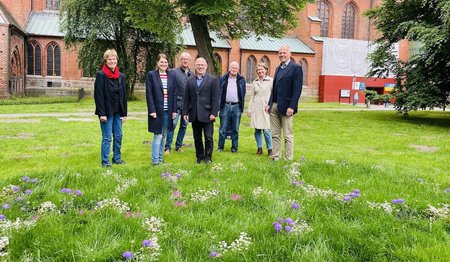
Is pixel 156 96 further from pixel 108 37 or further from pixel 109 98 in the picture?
pixel 108 37

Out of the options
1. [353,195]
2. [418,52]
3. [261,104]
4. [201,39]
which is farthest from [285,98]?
[418,52]

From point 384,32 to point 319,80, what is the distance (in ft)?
79.5

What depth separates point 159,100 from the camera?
7125mm

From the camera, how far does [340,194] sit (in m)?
4.56

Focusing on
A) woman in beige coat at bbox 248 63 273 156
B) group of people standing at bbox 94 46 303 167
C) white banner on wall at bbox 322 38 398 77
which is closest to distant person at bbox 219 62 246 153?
woman in beige coat at bbox 248 63 273 156

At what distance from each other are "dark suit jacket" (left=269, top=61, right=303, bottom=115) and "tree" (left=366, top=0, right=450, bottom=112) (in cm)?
1119

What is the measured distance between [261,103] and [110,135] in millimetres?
3468

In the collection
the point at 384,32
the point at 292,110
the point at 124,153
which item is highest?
the point at 384,32

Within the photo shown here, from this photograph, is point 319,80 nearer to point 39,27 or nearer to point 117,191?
point 39,27

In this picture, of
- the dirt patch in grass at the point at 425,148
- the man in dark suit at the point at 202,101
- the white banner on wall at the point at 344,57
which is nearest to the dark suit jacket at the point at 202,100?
the man in dark suit at the point at 202,101

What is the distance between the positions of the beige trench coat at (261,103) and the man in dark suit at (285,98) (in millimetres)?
971

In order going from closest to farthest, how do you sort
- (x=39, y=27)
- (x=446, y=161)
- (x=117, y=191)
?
(x=117, y=191) → (x=446, y=161) → (x=39, y=27)

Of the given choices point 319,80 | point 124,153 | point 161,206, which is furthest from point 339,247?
point 319,80

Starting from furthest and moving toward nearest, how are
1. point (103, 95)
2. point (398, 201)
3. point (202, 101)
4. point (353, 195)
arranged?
point (202, 101) → point (103, 95) → point (353, 195) → point (398, 201)
